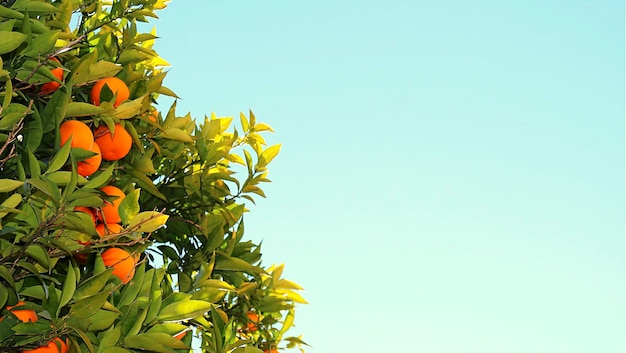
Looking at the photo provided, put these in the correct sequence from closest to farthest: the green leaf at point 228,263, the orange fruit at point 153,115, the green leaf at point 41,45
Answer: the green leaf at point 41,45
the orange fruit at point 153,115
the green leaf at point 228,263

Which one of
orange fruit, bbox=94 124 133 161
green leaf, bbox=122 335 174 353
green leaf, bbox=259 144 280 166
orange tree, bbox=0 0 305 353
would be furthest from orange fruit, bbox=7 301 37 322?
green leaf, bbox=259 144 280 166

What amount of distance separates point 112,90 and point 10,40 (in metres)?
0.37

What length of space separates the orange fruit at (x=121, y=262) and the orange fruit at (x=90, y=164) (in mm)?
215

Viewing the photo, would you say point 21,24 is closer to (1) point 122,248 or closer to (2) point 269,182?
(1) point 122,248

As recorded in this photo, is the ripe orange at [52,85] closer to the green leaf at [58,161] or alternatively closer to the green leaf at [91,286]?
the green leaf at [58,161]

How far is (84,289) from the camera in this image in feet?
5.45

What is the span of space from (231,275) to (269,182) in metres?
0.42

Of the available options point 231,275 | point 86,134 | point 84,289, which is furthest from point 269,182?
point 84,289

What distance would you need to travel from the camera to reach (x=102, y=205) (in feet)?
5.81

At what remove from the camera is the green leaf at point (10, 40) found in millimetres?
1716

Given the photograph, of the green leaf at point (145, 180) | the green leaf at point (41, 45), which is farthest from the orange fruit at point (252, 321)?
the green leaf at point (41, 45)

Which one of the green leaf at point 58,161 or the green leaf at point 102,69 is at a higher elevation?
the green leaf at point 102,69

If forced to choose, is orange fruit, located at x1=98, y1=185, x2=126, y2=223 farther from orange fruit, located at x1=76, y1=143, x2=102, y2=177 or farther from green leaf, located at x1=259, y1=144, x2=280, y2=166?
green leaf, located at x1=259, y1=144, x2=280, y2=166

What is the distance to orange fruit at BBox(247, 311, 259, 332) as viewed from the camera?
273 centimetres
